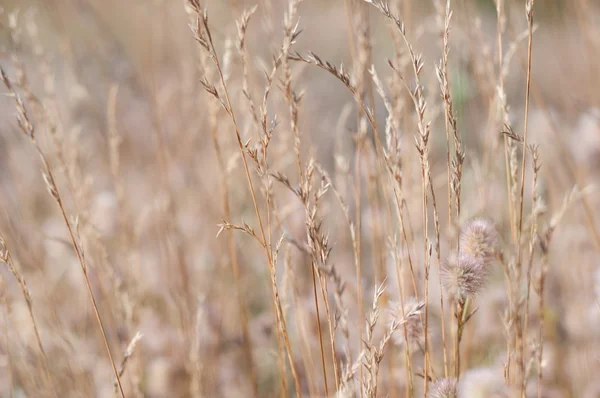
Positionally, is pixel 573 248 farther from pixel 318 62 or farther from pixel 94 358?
pixel 94 358

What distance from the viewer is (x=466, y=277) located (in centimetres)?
64

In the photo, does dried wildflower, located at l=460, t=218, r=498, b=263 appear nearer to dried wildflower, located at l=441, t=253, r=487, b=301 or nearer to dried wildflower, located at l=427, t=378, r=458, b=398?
dried wildflower, located at l=441, t=253, r=487, b=301

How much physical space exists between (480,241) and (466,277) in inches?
3.0

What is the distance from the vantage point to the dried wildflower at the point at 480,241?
68 cm

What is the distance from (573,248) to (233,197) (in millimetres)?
1093

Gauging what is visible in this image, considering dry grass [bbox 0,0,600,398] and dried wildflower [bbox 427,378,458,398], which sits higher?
dry grass [bbox 0,0,600,398]

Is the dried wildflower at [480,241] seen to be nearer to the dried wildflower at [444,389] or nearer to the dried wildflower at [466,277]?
the dried wildflower at [466,277]

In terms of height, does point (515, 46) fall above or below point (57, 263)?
below

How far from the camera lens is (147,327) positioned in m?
1.51

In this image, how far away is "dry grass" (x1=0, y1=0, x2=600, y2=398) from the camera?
636mm

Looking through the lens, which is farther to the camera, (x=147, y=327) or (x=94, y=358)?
(x=147, y=327)

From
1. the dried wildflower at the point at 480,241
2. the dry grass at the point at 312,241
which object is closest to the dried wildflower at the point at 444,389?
the dry grass at the point at 312,241

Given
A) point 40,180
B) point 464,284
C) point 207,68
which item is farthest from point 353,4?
point 40,180

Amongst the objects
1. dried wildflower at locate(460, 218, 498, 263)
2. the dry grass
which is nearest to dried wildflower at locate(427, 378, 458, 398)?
the dry grass
